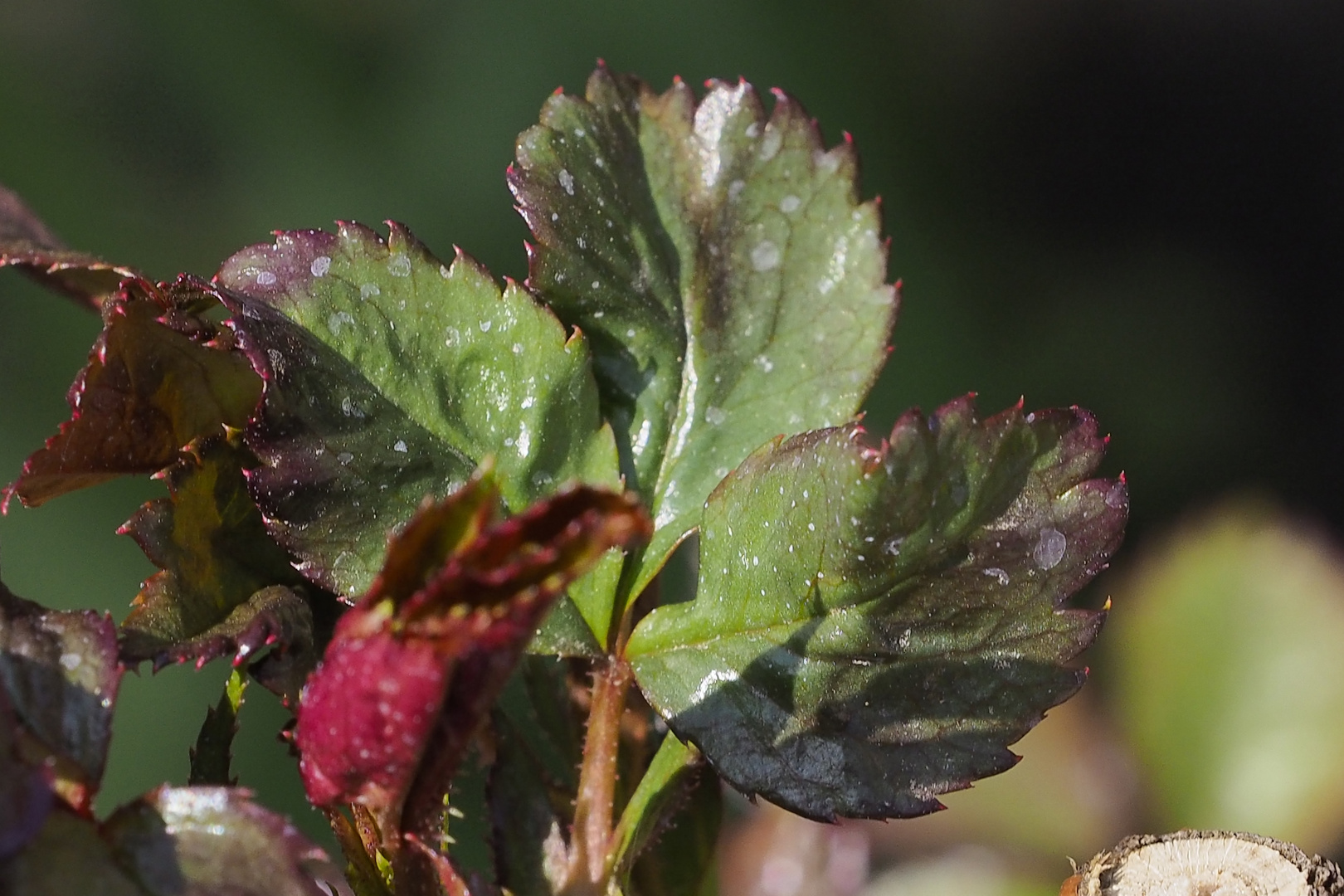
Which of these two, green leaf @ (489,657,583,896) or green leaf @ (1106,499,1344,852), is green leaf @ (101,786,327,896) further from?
green leaf @ (1106,499,1344,852)

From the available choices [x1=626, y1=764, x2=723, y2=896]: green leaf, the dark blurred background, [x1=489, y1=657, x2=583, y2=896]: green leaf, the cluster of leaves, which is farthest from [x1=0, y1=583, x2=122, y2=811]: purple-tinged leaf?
the dark blurred background

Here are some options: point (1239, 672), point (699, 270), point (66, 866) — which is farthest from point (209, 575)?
point (1239, 672)

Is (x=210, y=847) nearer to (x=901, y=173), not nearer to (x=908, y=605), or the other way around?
(x=908, y=605)

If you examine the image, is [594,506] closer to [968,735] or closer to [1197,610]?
[968,735]

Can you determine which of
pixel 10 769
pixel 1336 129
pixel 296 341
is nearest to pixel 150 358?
pixel 296 341

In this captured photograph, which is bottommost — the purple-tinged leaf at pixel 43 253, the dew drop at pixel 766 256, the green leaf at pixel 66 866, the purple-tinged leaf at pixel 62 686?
the green leaf at pixel 66 866

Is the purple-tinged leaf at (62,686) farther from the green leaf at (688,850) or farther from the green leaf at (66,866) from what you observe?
the green leaf at (688,850)

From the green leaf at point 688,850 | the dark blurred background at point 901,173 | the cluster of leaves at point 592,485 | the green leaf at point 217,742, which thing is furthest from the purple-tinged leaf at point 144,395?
the dark blurred background at point 901,173

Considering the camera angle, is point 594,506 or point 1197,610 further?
point 1197,610
